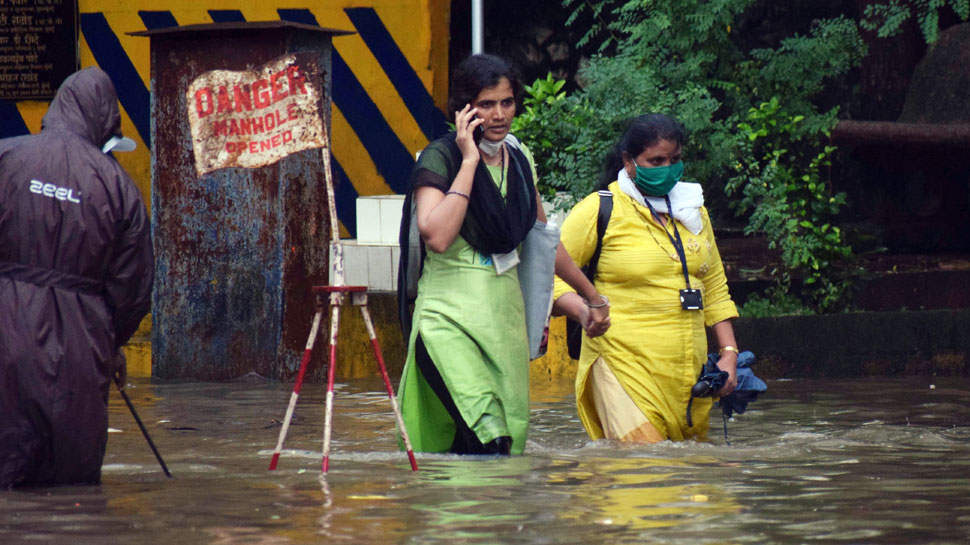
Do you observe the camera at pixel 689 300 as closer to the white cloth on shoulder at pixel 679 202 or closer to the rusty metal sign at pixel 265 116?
the white cloth on shoulder at pixel 679 202

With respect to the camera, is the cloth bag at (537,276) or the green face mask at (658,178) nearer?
the cloth bag at (537,276)

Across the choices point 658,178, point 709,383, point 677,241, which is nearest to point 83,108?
point 658,178

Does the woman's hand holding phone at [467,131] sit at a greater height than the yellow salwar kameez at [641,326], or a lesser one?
greater

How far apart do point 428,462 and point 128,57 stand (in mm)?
8390

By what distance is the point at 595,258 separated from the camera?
6992mm

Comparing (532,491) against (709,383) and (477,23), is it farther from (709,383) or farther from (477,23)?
(477,23)

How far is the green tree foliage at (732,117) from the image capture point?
37.2 feet

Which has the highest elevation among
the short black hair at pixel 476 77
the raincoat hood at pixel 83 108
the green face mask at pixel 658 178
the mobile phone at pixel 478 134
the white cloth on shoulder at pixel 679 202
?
the short black hair at pixel 476 77

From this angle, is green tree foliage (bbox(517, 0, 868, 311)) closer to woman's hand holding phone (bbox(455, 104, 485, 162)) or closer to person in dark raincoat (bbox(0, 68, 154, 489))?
woman's hand holding phone (bbox(455, 104, 485, 162))

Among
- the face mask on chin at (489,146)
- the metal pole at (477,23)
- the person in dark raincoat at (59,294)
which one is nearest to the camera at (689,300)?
the face mask on chin at (489,146)

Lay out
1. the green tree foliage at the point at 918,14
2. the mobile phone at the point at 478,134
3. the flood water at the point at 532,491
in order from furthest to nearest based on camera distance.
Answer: the green tree foliage at the point at 918,14
the mobile phone at the point at 478,134
the flood water at the point at 532,491

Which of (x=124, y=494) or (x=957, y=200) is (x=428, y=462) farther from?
(x=957, y=200)

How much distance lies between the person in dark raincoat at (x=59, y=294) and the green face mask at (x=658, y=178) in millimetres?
2099

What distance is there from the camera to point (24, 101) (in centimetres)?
1403
